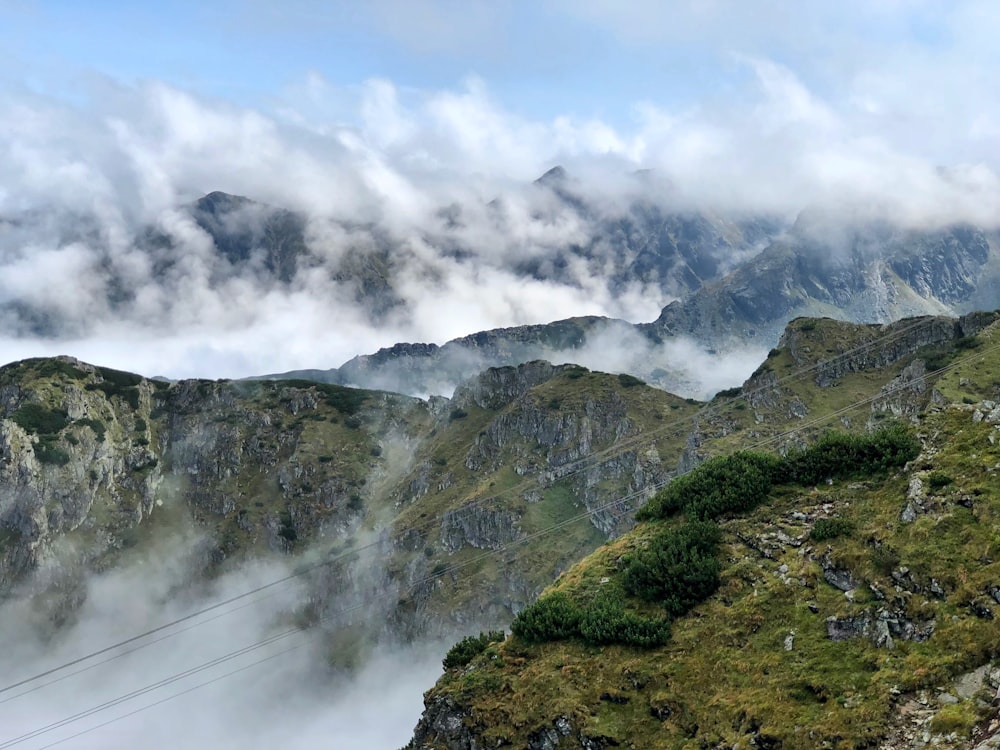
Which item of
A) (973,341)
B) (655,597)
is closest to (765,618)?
(655,597)

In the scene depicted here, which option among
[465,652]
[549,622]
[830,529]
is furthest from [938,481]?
[465,652]

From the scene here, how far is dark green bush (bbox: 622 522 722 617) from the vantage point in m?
38.8

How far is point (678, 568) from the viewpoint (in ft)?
131

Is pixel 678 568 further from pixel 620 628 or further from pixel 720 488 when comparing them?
pixel 720 488

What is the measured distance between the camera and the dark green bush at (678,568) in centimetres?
3875

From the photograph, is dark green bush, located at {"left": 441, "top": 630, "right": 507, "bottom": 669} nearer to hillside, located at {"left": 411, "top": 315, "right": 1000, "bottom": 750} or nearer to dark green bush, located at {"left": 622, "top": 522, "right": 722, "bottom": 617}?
hillside, located at {"left": 411, "top": 315, "right": 1000, "bottom": 750}

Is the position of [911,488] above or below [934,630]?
above

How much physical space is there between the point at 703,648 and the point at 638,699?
4.22 meters

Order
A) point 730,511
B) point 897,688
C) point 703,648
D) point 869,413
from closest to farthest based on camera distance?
point 897,688, point 703,648, point 730,511, point 869,413

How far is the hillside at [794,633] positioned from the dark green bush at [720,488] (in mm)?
157

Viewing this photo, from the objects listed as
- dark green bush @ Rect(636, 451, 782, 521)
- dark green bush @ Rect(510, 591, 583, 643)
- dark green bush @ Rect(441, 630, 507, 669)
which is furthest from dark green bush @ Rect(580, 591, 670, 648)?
dark green bush @ Rect(636, 451, 782, 521)

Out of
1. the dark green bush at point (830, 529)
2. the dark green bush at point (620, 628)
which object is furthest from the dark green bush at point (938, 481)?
the dark green bush at point (620, 628)

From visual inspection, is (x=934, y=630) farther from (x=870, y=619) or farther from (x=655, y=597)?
(x=655, y=597)

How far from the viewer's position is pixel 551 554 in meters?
192
